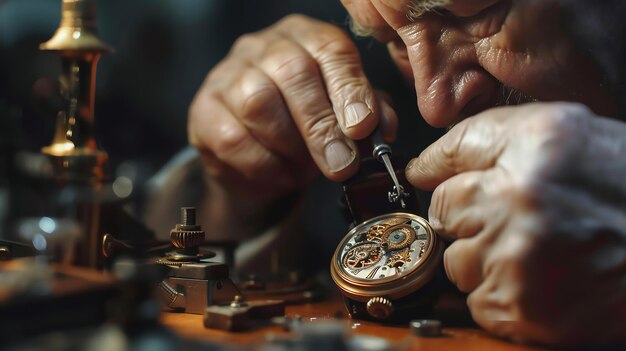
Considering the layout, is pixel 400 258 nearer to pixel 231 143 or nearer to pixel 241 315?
pixel 241 315

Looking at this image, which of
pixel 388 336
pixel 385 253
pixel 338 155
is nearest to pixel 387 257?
pixel 385 253

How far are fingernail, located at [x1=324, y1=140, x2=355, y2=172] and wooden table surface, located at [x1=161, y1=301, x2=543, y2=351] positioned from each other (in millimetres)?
247

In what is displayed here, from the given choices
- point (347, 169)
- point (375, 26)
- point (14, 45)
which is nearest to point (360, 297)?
point (347, 169)

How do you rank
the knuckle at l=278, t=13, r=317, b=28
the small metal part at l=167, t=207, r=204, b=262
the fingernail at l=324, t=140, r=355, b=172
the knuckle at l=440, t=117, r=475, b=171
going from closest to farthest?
the knuckle at l=440, t=117, r=475, b=171, the small metal part at l=167, t=207, r=204, b=262, the fingernail at l=324, t=140, r=355, b=172, the knuckle at l=278, t=13, r=317, b=28

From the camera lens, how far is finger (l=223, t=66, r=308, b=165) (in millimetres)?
1243

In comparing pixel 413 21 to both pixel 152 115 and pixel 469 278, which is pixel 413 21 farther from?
pixel 152 115

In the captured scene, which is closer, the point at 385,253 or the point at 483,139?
the point at 483,139

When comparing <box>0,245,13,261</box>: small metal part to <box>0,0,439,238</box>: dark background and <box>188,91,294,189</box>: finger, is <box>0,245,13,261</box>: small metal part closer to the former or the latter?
<box>0,0,439,238</box>: dark background

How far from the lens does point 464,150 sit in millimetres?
843

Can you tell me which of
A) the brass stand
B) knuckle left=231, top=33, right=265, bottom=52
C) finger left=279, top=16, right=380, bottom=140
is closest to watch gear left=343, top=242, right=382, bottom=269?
finger left=279, top=16, right=380, bottom=140

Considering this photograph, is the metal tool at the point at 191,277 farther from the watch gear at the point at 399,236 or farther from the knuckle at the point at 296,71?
the knuckle at the point at 296,71

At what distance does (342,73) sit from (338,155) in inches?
6.9

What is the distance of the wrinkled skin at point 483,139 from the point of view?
76 centimetres

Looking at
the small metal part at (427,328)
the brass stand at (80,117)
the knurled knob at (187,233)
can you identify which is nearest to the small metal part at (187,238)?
the knurled knob at (187,233)
